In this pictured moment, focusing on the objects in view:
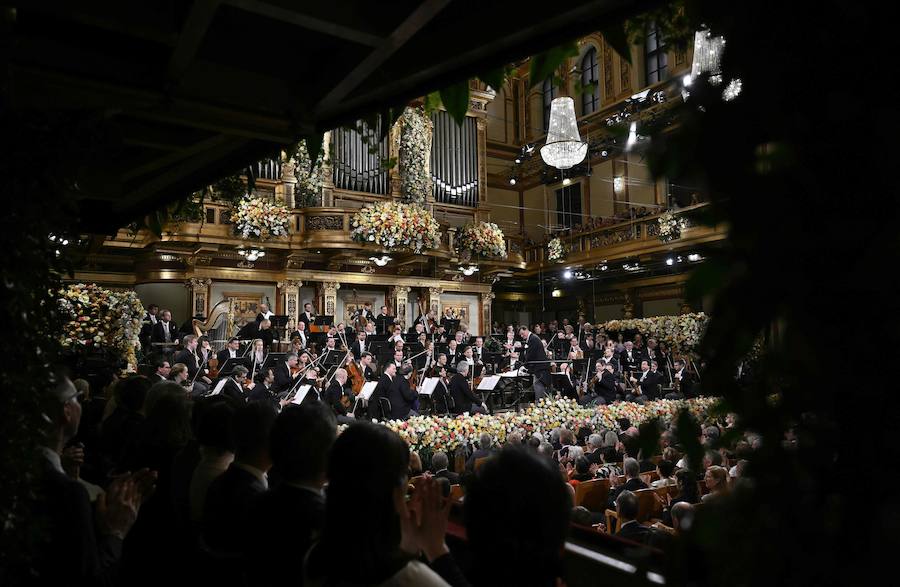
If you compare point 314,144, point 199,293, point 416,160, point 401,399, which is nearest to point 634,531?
point 314,144

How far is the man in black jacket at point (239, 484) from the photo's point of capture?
1.79 m

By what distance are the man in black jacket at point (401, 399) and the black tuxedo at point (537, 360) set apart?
3200 mm

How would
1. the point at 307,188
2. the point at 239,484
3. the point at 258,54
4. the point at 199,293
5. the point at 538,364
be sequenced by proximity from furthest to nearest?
1. the point at 307,188
2. the point at 199,293
3. the point at 538,364
4. the point at 258,54
5. the point at 239,484

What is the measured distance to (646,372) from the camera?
44.6 feet

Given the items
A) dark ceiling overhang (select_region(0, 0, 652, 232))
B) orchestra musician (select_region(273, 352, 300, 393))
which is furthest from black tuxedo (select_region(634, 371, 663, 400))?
dark ceiling overhang (select_region(0, 0, 652, 232))

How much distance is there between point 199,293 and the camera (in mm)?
14258

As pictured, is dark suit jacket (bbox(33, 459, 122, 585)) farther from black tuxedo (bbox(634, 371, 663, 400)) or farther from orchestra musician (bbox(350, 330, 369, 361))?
black tuxedo (bbox(634, 371, 663, 400))

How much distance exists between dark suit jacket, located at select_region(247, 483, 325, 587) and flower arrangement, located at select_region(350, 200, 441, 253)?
40.3 ft

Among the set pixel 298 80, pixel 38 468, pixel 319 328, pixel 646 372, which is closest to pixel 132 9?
pixel 298 80

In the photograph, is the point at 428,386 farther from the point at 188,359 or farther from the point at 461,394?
the point at 188,359

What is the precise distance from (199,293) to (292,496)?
45.1ft

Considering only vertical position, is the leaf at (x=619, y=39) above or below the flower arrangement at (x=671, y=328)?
above

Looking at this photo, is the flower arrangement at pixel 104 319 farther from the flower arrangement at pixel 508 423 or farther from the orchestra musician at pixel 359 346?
the orchestra musician at pixel 359 346

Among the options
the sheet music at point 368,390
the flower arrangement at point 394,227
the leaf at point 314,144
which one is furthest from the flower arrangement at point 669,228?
the leaf at point 314,144
